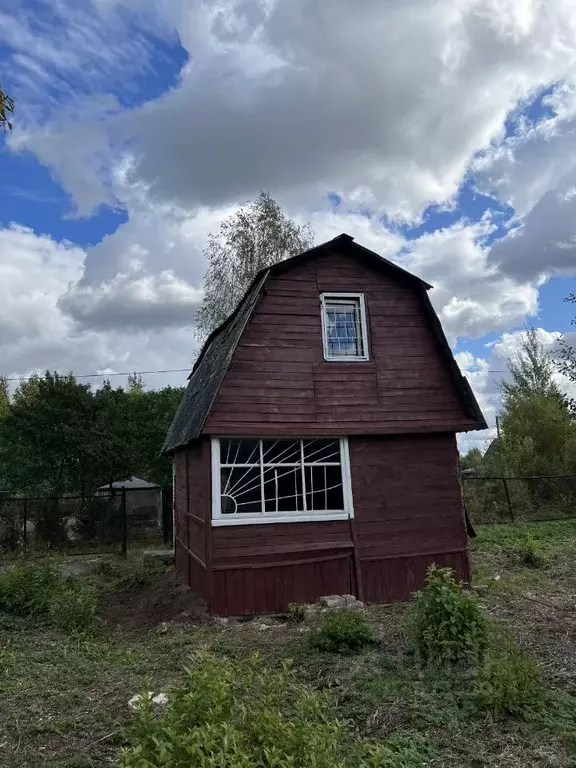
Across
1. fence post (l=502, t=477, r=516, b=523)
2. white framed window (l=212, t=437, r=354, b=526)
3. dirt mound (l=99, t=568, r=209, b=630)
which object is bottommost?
dirt mound (l=99, t=568, r=209, b=630)

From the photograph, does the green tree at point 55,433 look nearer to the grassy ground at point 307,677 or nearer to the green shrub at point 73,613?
the grassy ground at point 307,677

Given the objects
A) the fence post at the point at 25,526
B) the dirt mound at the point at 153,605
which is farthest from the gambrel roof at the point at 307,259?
the fence post at the point at 25,526

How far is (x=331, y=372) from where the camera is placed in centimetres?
990

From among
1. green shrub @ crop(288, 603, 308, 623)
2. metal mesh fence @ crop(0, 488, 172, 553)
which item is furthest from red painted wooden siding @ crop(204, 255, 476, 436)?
metal mesh fence @ crop(0, 488, 172, 553)

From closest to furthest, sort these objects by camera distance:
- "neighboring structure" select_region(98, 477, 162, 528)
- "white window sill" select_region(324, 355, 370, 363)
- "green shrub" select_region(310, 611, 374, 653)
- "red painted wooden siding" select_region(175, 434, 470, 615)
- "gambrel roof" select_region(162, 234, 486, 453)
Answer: "green shrub" select_region(310, 611, 374, 653)
"red painted wooden siding" select_region(175, 434, 470, 615)
"gambrel roof" select_region(162, 234, 486, 453)
"white window sill" select_region(324, 355, 370, 363)
"neighboring structure" select_region(98, 477, 162, 528)

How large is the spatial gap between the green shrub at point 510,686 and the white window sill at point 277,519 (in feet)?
15.2

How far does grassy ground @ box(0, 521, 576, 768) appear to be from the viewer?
13.5 feet

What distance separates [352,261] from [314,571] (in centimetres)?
540

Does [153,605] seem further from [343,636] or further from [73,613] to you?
[343,636]

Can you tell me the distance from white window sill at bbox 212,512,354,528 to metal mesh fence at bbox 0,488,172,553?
8044 mm

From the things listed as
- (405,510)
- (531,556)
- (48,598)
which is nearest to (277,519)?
(405,510)

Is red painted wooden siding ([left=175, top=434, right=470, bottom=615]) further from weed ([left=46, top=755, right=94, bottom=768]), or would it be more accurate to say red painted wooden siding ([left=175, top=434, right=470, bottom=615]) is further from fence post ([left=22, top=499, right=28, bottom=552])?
fence post ([left=22, top=499, right=28, bottom=552])

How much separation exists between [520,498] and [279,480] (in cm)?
1353

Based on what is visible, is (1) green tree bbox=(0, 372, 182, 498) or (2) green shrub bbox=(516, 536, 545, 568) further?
(1) green tree bbox=(0, 372, 182, 498)
